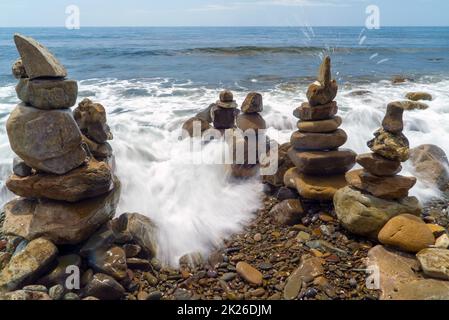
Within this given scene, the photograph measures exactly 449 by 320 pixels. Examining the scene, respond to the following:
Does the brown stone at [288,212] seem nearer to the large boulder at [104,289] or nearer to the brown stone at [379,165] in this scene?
the brown stone at [379,165]

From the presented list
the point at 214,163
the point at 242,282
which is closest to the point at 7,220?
the point at 242,282

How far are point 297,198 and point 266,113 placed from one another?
6.89 meters

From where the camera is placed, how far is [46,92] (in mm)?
4949

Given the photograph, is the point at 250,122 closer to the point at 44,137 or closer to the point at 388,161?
the point at 388,161

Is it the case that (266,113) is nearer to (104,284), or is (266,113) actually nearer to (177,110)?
(177,110)

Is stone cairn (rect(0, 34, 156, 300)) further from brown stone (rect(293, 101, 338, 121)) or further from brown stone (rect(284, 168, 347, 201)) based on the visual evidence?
brown stone (rect(293, 101, 338, 121))

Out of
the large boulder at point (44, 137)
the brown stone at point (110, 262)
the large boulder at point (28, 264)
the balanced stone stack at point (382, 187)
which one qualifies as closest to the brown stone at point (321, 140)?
the balanced stone stack at point (382, 187)

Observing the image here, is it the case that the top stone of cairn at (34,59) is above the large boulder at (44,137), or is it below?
above

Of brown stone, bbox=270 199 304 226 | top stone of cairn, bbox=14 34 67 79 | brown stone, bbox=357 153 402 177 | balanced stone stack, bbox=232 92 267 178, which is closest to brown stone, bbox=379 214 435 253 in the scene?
brown stone, bbox=357 153 402 177

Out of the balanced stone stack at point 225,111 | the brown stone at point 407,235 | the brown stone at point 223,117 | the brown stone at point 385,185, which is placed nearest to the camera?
the brown stone at point 407,235

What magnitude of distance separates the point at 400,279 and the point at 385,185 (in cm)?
155

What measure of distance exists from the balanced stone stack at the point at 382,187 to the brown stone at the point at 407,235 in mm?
197

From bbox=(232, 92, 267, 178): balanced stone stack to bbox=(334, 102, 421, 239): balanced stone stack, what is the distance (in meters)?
2.62

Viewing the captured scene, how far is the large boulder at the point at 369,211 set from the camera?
556 centimetres
